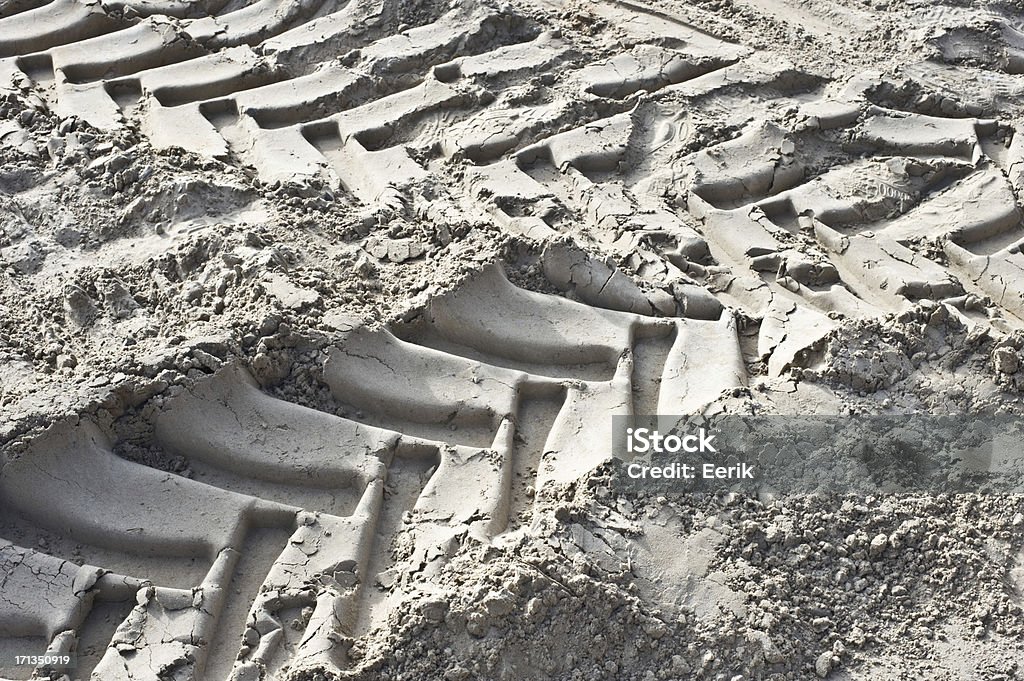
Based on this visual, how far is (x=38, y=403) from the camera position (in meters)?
2.36

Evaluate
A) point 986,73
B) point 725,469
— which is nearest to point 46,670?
point 725,469

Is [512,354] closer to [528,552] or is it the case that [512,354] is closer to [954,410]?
[528,552]

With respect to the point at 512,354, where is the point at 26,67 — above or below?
above

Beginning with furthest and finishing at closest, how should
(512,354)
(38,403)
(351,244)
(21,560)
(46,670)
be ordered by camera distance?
(351,244), (512,354), (38,403), (21,560), (46,670)

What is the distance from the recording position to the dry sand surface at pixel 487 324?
2043 millimetres

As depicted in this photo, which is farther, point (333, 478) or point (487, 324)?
point (487, 324)

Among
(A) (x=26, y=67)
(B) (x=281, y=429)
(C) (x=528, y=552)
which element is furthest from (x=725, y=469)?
(A) (x=26, y=67)

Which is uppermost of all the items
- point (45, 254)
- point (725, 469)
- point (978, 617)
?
point (45, 254)

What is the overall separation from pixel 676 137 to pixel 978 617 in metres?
1.79

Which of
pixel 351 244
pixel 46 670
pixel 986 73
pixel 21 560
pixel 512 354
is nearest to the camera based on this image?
pixel 46 670

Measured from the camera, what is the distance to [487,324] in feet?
8.61

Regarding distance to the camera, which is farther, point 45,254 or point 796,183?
point 796,183

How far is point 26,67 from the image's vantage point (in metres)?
3.70

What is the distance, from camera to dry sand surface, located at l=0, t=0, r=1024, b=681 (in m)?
2.04
